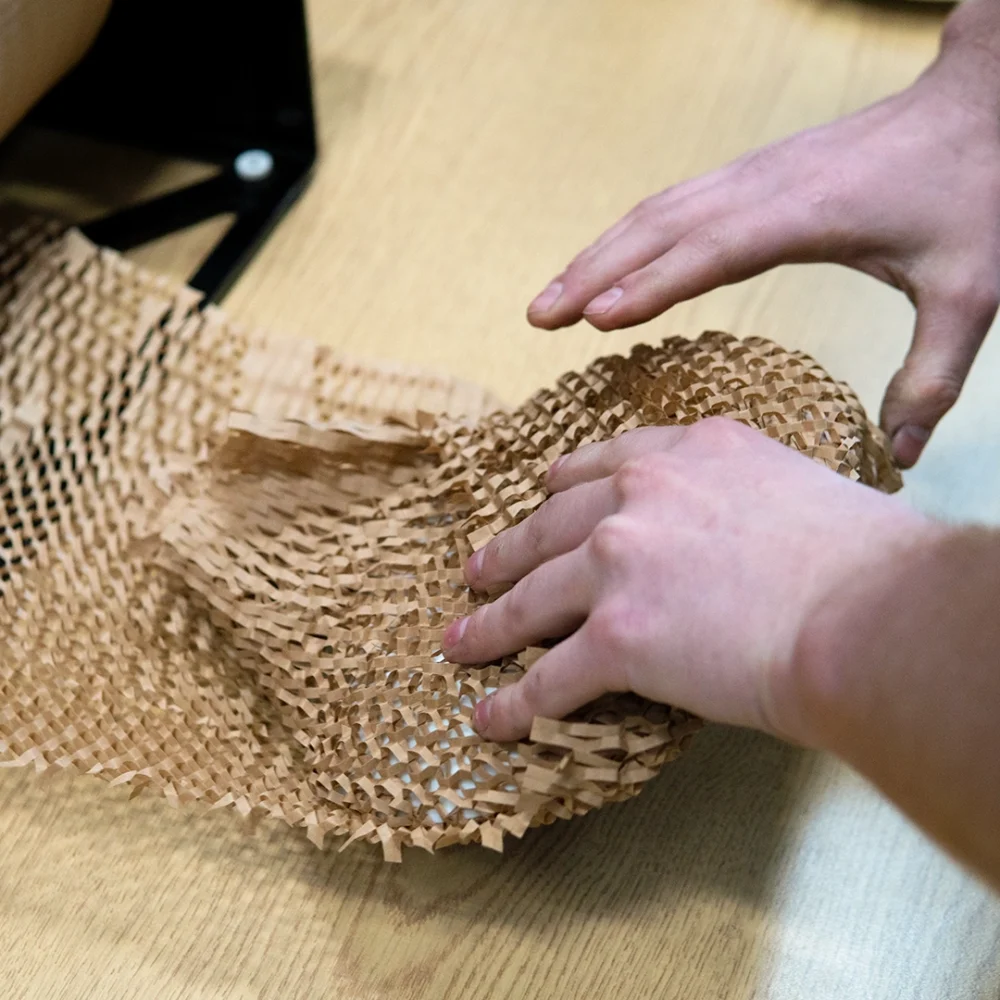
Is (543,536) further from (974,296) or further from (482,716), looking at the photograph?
(974,296)

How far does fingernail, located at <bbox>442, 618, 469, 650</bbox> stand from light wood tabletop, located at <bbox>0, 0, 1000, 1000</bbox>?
0.08m

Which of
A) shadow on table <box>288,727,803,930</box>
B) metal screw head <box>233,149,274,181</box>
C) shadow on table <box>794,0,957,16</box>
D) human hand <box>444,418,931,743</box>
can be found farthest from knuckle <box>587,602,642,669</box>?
shadow on table <box>794,0,957,16</box>

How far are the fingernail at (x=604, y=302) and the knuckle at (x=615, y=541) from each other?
4.9 inches

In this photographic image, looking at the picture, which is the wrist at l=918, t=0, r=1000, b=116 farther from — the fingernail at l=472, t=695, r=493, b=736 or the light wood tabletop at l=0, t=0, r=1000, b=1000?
the fingernail at l=472, t=695, r=493, b=736

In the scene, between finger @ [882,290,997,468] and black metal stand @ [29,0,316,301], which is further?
black metal stand @ [29,0,316,301]

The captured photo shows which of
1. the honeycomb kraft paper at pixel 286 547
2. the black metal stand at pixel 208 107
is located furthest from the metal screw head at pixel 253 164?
the honeycomb kraft paper at pixel 286 547

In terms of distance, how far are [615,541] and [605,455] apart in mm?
58

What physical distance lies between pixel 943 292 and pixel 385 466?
0.77 feet


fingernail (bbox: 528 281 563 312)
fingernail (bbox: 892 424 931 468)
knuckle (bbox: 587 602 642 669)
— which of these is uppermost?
fingernail (bbox: 528 281 563 312)

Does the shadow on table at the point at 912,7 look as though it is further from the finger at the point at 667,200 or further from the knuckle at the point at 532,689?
the knuckle at the point at 532,689

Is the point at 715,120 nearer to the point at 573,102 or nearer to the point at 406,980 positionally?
the point at 573,102

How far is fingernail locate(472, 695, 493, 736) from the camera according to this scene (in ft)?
1.09

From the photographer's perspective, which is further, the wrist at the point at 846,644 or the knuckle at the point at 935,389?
the knuckle at the point at 935,389

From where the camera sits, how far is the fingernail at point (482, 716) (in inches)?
13.1
